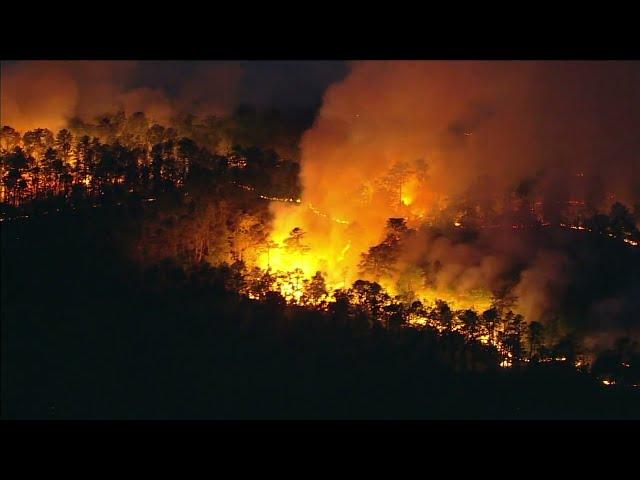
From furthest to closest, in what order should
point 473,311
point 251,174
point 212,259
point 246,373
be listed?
point 251,174
point 212,259
point 473,311
point 246,373

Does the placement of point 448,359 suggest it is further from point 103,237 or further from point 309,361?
point 103,237

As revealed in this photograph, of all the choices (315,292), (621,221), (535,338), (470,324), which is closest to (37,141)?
(315,292)

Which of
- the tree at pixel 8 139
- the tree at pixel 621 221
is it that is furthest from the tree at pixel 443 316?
the tree at pixel 8 139

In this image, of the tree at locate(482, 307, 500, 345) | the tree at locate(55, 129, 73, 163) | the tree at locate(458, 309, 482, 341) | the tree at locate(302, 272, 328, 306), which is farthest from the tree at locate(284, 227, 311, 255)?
the tree at locate(55, 129, 73, 163)

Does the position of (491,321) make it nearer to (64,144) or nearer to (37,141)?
(64,144)

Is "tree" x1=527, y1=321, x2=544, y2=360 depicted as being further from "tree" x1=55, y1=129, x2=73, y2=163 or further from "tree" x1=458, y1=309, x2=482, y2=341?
"tree" x1=55, y1=129, x2=73, y2=163

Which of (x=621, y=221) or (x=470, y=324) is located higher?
(x=621, y=221)

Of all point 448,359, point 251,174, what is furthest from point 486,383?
point 251,174

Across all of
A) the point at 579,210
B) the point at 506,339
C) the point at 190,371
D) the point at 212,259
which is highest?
the point at 579,210

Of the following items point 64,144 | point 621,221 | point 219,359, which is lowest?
point 219,359
